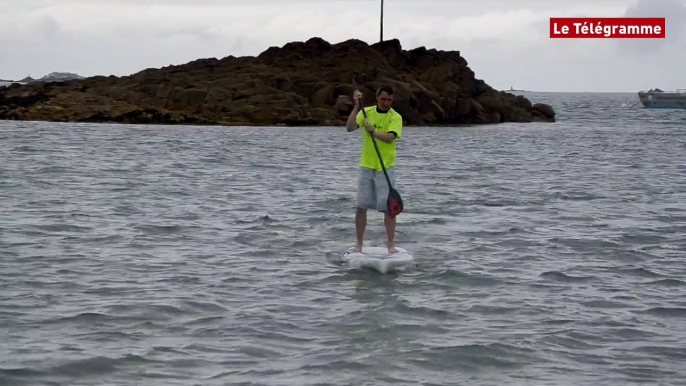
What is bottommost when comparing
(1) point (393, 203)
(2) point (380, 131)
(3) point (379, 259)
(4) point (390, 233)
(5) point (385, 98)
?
(3) point (379, 259)

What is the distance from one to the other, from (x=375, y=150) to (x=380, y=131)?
0.22m

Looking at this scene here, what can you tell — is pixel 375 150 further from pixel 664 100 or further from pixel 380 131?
pixel 664 100

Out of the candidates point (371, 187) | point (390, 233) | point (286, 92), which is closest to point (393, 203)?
point (371, 187)

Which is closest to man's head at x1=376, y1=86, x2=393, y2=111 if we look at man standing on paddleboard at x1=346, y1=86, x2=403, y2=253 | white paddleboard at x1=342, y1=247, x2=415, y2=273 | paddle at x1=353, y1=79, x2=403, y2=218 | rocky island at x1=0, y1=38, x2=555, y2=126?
man standing on paddleboard at x1=346, y1=86, x2=403, y2=253

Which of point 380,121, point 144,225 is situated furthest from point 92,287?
point 144,225

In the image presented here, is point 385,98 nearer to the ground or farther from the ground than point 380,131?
farther from the ground

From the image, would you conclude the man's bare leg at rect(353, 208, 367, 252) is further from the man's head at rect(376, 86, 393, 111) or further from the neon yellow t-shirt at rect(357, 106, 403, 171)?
the man's head at rect(376, 86, 393, 111)

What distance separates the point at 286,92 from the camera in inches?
2181

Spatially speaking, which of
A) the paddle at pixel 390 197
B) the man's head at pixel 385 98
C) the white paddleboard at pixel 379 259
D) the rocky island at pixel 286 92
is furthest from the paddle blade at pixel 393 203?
the rocky island at pixel 286 92

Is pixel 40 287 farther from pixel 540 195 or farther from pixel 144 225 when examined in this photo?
pixel 540 195

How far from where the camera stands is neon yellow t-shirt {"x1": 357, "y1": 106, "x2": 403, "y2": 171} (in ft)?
34.7

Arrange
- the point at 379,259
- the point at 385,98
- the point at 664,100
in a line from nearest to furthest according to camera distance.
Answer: the point at 379,259
the point at 385,98
the point at 664,100

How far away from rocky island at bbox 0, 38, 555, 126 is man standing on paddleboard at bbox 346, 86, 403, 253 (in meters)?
39.5

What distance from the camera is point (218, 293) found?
9039 mm
